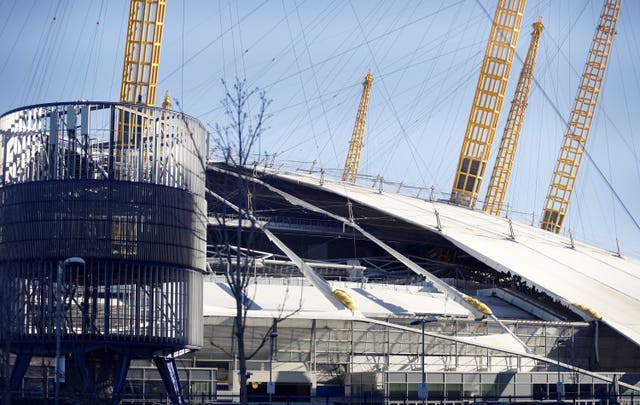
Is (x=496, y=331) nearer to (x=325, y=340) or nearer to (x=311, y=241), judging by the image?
(x=325, y=340)

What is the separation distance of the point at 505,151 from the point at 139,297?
115m

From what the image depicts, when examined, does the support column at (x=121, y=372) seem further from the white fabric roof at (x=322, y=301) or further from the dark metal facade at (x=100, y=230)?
the white fabric roof at (x=322, y=301)

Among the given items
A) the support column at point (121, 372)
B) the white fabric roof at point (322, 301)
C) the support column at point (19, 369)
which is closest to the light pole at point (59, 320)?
the support column at point (121, 372)

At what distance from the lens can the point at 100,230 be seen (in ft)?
170

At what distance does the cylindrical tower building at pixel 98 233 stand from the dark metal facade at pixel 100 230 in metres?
0.04

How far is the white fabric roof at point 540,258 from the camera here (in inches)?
3435

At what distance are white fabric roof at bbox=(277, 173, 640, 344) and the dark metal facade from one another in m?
38.9

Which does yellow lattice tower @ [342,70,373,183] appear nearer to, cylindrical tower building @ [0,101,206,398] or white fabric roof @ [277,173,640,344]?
white fabric roof @ [277,173,640,344]

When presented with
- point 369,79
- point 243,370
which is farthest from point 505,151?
point 243,370

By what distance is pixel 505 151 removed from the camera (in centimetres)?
16238

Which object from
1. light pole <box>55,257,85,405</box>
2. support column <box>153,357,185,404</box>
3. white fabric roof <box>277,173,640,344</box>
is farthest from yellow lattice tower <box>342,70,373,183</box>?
light pole <box>55,257,85,405</box>

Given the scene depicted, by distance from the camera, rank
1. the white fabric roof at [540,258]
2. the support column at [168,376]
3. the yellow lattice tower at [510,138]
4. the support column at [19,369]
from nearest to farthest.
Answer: the support column at [19,369]
the support column at [168,376]
the white fabric roof at [540,258]
the yellow lattice tower at [510,138]

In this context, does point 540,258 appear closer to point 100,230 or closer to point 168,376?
point 168,376

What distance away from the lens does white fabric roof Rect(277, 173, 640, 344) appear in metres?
87.2
